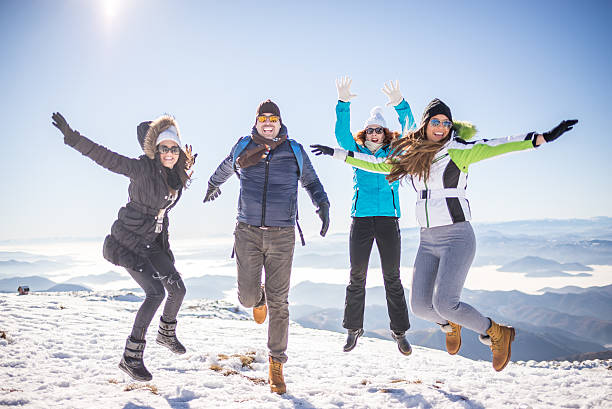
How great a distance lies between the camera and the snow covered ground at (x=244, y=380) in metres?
4.60

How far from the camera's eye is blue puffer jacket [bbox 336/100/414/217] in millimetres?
6273

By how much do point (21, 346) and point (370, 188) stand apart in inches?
289

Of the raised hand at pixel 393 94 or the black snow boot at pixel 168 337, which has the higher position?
the raised hand at pixel 393 94

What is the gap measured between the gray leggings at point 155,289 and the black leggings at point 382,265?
10.1ft

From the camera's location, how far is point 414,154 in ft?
16.8

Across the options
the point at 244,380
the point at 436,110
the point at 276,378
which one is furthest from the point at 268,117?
the point at 244,380

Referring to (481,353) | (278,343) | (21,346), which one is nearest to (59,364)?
(21,346)

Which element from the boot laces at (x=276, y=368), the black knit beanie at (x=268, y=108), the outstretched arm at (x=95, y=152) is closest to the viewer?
the outstretched arm at (x=95, y=152)

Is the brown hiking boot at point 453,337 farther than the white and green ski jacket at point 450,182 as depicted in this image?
Answer: Yes

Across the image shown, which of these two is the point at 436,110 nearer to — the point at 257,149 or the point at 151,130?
the point at 257,149

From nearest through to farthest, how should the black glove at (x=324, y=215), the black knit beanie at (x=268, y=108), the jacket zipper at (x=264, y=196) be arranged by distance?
the jacket zipper at (x=264, y=196), the black knit beanie at (x=268, y=108), the black glove at (x=324, y=215)

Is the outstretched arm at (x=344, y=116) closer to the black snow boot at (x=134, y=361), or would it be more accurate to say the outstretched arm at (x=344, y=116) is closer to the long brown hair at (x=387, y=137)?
the long brown hair at (x=387, y=137)

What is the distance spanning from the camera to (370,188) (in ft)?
20.9

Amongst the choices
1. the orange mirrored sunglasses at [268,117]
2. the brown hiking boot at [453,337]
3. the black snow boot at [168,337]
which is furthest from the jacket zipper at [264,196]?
the brown hiking boot at [453,337]
